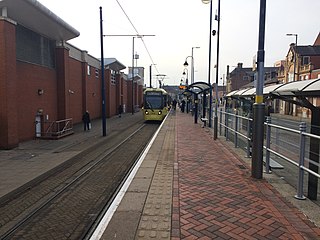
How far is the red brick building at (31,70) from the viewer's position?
12727mm

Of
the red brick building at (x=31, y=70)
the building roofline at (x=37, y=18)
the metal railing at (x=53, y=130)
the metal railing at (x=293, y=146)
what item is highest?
the building roofline at (x=37, y=18)

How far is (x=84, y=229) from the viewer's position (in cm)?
468

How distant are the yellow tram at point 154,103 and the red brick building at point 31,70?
6.52 meters

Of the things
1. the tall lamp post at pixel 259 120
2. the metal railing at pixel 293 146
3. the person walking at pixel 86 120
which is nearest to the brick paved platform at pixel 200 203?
the tall lamp post at pixel 259 120

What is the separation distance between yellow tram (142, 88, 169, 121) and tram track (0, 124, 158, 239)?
17.4 m

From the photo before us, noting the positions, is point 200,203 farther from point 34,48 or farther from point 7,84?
point 34,48

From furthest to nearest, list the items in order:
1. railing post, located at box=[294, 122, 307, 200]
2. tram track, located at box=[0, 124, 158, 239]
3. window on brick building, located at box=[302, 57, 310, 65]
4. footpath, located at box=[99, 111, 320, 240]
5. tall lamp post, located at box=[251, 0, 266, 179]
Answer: window on brick building, located at box=[302, 57, 310, 65]
tall lamp post, located at box=[251, 0, 266, 179]
railing post, located at box=[294, 122, 307, 200]
tram track, located at box=[0, 124, 158, 239]
footpath, located at box=[99, 111, 320, 240]

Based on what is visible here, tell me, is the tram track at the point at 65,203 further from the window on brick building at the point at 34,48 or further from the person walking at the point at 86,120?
the person walking at the point at 86,120

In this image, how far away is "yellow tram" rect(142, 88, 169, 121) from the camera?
27.2 m

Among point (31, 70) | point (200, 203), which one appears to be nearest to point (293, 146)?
point (200, 203)

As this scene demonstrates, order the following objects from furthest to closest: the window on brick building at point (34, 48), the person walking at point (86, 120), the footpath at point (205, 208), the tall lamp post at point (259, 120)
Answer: the person walking at point (86, 120) < the window on brick building at point (34, 48) < the tall lamp post at point (259, 120) < the footpath at point (205, 208)

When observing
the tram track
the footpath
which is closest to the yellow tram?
the tram track

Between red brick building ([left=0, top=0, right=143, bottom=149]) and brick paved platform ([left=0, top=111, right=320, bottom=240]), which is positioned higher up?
red brick building ([left=0, top=0, right=143, bottom=149])

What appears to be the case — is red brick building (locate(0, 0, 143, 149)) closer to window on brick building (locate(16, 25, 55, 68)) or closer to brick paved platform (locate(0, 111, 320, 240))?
window on brick building (locate(16, 25, 55, 68))
